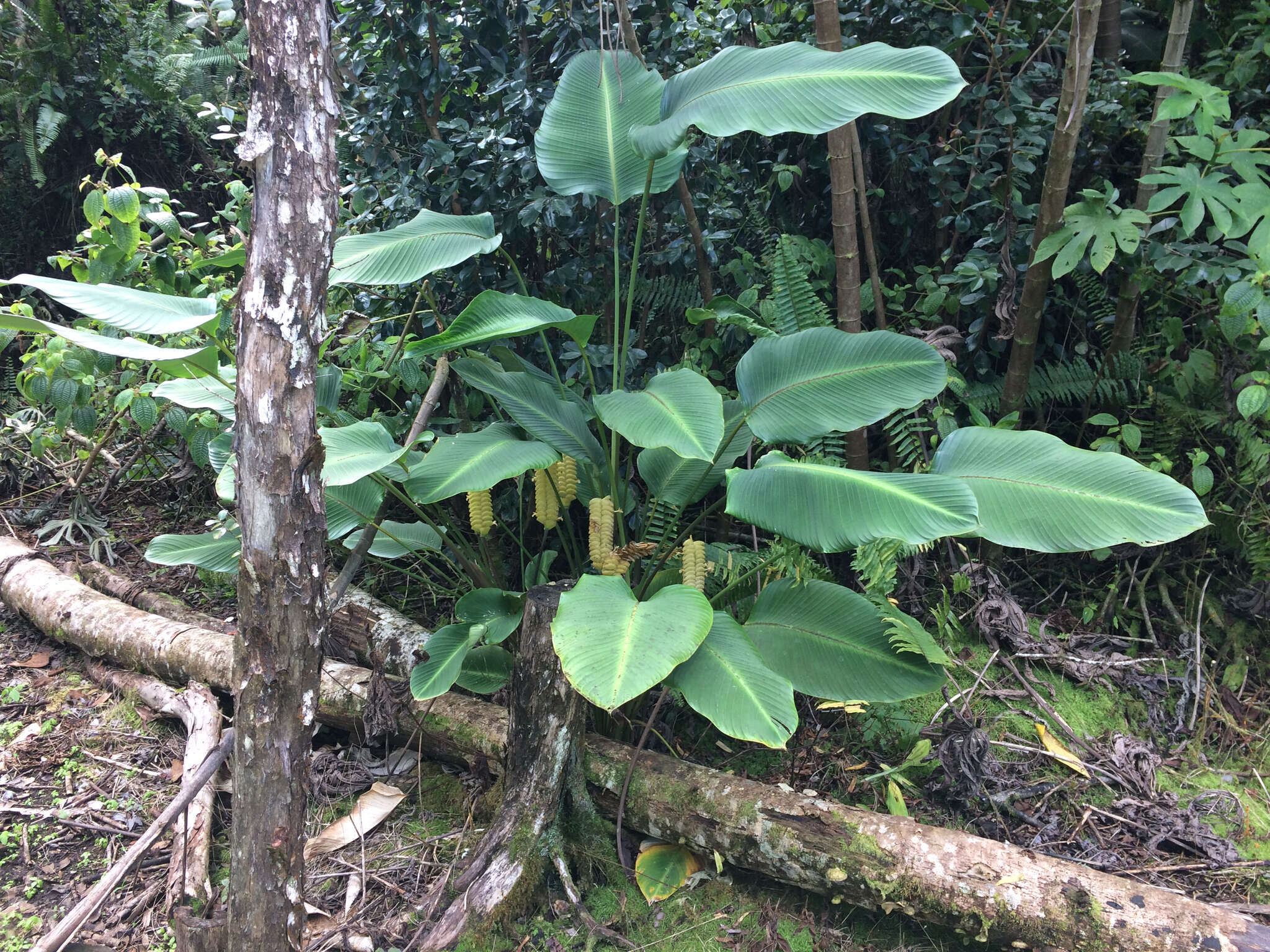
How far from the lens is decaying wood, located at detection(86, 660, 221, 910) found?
194cm

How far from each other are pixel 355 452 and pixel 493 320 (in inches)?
19.2

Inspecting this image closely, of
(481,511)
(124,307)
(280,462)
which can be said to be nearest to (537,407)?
(481,511)

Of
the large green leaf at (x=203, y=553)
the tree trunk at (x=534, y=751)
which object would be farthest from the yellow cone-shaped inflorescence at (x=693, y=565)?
the large green leaf at (x=203, y=553)

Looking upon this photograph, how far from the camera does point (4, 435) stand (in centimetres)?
381

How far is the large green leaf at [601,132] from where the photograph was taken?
7.42ft

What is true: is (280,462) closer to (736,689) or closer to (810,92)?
(736,689)

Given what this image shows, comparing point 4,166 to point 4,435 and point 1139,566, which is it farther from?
point 1139,566

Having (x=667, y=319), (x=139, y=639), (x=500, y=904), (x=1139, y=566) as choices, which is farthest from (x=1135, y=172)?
(x=139, y=639)

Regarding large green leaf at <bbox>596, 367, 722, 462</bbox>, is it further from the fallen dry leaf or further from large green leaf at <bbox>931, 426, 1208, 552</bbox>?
the fallen dry leaf

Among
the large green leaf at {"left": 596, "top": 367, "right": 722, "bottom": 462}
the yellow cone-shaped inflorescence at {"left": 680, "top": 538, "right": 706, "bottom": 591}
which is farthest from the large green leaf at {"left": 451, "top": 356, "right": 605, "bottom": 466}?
the yellow cone-shaped inflorescence at {"left": 680, "top": 538, "right": 706, "bottom": 591}

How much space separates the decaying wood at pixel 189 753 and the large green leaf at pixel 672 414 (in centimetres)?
118

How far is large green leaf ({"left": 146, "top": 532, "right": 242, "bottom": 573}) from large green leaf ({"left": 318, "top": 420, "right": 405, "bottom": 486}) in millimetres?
480

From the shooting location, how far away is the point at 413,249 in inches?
84.5

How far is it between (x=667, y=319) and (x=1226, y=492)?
6.65 feet
